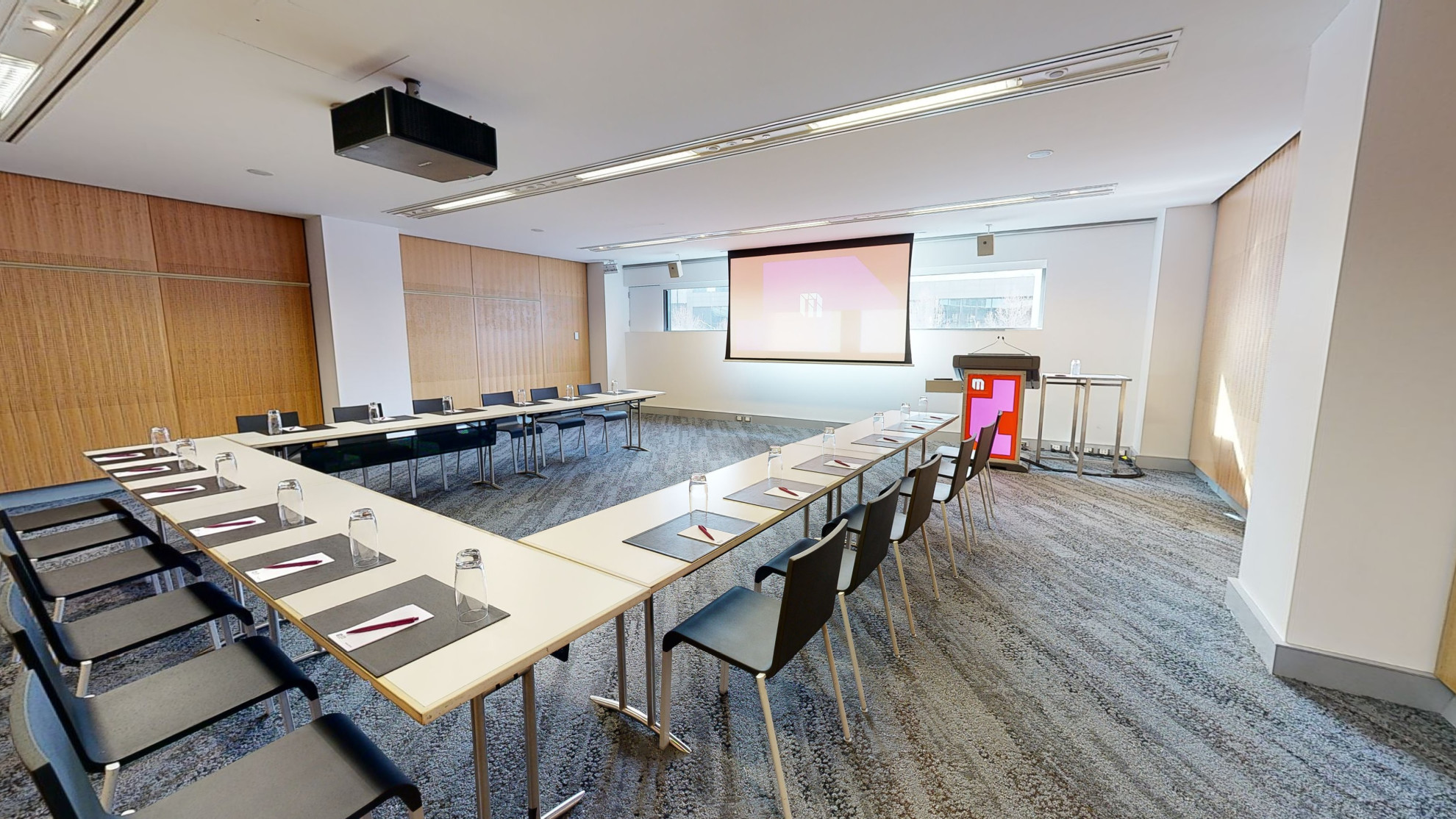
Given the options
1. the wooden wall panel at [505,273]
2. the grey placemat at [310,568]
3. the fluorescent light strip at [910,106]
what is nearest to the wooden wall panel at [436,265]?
the wooden wall panel at [505,273]

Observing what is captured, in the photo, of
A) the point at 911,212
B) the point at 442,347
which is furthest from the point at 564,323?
the point at 911,212

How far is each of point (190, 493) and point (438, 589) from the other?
6.27 feet

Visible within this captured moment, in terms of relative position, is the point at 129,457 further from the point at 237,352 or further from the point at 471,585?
the point at 471,585

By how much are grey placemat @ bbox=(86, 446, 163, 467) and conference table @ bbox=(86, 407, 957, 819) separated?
56mm

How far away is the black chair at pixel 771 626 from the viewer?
1.60 m

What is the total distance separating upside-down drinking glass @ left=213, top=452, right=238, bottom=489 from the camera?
264 cm

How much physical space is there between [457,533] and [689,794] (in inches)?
50.0

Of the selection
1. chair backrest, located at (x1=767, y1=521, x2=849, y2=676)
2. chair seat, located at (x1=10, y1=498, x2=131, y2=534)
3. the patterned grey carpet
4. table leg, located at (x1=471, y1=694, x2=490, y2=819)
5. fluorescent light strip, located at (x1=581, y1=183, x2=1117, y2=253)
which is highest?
fluorescent light strip, located at (x1=581, y1=183, x2=1117, y2=253)

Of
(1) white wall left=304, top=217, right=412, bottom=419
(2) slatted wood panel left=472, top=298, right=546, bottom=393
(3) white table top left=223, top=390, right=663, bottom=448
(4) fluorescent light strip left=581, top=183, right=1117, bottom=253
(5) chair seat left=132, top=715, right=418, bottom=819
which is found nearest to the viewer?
(5) chair seat left=132, top=715, right=418, bottom=819

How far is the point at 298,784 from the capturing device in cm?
121

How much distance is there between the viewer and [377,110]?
2.64 metres

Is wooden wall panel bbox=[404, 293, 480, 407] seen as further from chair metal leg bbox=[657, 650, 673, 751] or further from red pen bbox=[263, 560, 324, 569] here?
chair metal leg bbox=[657, 650, 673, 751]

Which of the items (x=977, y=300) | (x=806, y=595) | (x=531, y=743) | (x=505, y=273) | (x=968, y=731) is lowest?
(x=968, y=731)

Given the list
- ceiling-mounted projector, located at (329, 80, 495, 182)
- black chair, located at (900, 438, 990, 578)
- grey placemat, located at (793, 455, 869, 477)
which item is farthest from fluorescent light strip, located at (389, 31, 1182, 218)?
grey placemat, located at (793, 455, 869, 477)
